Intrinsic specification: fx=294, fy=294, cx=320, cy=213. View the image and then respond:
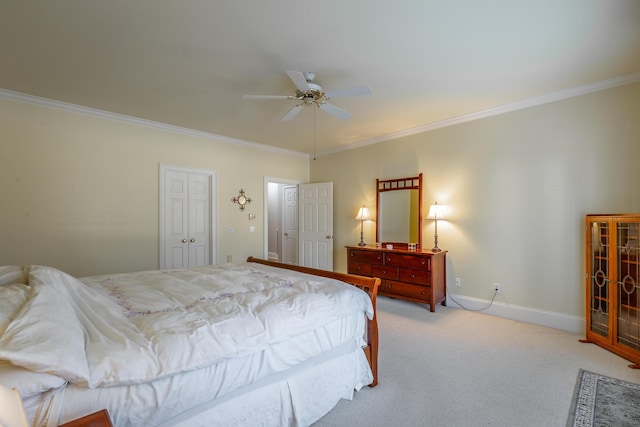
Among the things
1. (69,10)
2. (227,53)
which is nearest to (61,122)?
(69,10)

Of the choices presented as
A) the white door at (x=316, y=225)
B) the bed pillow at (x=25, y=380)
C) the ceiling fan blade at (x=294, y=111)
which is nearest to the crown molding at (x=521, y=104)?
the white door at (x=316, y=225)

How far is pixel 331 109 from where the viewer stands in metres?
2.98

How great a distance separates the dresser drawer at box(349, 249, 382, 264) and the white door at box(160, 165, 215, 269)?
224cm

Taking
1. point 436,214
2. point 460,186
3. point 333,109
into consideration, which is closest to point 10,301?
point 333,109

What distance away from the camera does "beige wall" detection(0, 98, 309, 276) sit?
3234 millimetres

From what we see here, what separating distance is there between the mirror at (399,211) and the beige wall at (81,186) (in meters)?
2.90

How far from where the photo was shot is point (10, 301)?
1.34 meters

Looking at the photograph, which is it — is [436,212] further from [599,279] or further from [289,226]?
[289,226]

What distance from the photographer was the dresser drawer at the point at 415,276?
3.84 metres

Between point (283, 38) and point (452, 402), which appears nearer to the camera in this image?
point (452, 402)

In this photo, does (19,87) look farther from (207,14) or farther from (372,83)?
(372,83)

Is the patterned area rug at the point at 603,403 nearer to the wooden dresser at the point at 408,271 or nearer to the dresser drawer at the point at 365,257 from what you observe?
the wooden dresser at the point at 408,271

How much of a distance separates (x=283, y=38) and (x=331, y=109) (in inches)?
34.0

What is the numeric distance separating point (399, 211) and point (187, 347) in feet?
12.7
